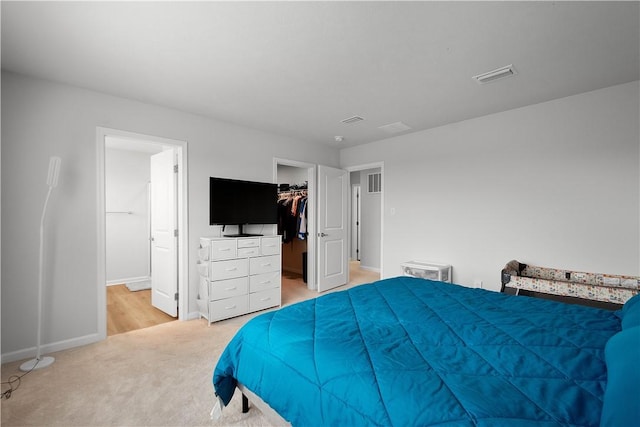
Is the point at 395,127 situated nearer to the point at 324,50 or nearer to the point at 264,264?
the point at 324,50

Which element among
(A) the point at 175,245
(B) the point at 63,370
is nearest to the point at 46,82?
(A) the point at 175,245

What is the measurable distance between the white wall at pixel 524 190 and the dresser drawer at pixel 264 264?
1798mm

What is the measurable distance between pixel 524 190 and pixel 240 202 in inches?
133

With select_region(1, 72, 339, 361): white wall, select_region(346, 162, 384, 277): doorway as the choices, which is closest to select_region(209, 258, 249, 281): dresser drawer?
select_region(1, 72, 339, 361): white wall

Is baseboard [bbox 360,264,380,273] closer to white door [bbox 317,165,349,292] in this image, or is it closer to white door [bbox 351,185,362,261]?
white door [bbox 351,185,362,261]

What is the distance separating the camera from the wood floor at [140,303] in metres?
3.23

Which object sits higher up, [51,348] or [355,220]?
[355,220]

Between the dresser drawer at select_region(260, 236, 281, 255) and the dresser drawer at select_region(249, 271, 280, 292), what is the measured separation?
0.90 ft

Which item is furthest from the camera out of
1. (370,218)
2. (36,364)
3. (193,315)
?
(370,218)

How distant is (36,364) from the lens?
233cm

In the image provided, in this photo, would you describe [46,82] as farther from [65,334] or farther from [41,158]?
[65,334]

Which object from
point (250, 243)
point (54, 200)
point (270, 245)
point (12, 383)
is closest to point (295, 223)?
point (270, 245)

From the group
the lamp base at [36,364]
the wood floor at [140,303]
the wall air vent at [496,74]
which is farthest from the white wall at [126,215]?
the wall air vent at [496,74]

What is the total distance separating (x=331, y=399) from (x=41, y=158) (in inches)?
123
